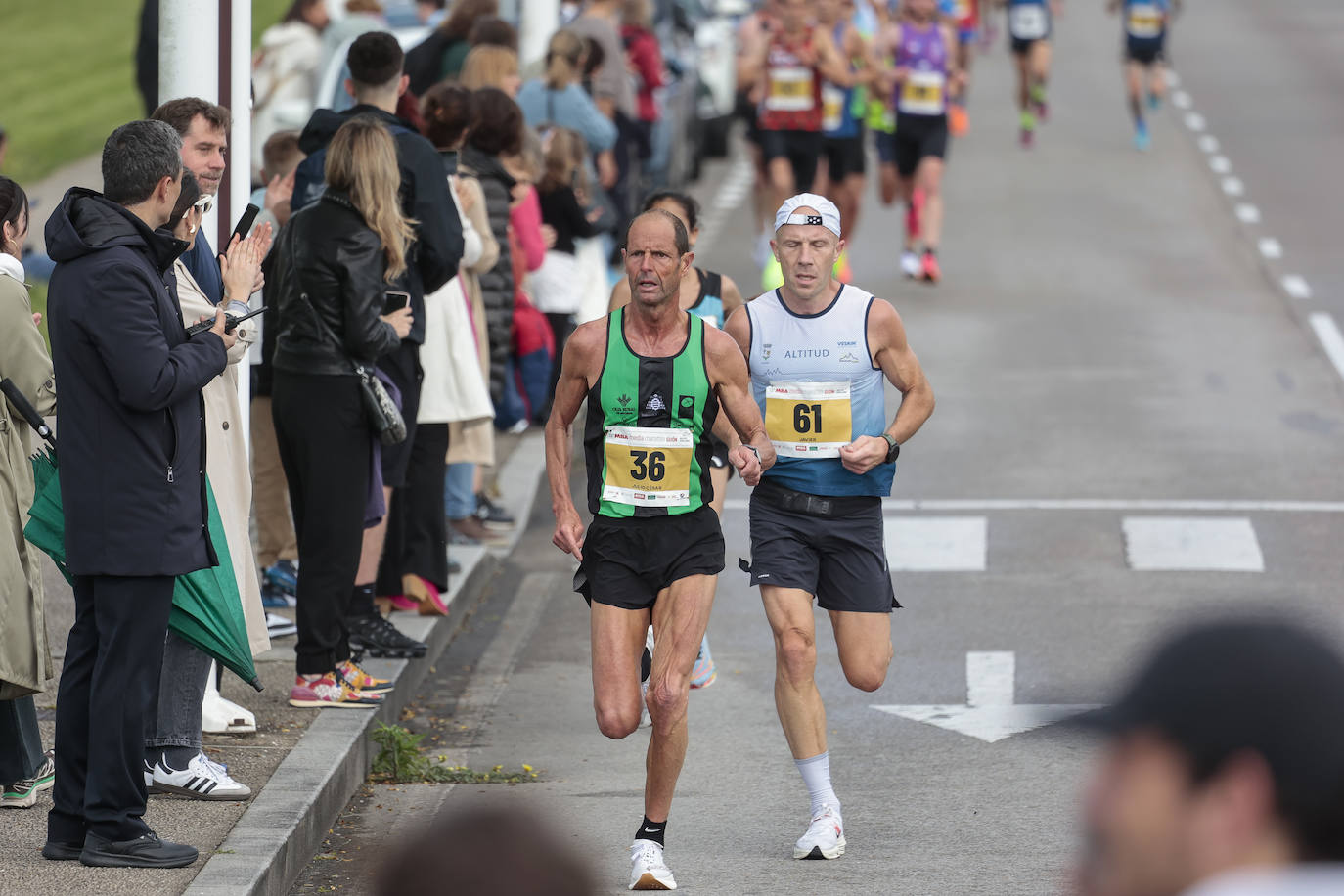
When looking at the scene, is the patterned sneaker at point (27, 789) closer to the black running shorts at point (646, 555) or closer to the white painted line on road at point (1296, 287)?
the black running shorts at point (646, 555)

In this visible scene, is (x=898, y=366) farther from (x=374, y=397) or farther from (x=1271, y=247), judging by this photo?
(x=1271, y=247)

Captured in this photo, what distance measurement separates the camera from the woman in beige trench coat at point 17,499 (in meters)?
6.31

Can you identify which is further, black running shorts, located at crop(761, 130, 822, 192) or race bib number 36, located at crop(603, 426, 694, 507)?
black running shorts, located at crop(761, 130, 822, 192)

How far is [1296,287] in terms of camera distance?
748 inches

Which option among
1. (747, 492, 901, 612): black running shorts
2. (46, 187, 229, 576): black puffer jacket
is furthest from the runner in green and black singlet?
(46, 187, 229, 576): black puffer jacket

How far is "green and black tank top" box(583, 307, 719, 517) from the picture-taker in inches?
256

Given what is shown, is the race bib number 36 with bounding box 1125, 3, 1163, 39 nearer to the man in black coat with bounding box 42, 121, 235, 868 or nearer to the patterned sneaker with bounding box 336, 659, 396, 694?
the patterned sneaker with bounding box 336, 659, 396, 694

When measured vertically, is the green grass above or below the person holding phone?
below

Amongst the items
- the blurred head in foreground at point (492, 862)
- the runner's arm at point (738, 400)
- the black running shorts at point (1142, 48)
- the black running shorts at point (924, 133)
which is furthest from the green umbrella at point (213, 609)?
the black running shorts at point (1142, 48)

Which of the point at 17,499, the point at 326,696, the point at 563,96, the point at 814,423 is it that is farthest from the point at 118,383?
the point at 563,96

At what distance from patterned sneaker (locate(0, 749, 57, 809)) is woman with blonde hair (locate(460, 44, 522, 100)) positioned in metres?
5.49

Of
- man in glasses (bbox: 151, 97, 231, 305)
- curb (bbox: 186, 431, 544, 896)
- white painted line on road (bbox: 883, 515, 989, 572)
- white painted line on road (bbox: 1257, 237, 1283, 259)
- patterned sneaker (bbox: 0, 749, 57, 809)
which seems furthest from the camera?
white painted line on road (bbox: 1257, 237, 1283, 259)

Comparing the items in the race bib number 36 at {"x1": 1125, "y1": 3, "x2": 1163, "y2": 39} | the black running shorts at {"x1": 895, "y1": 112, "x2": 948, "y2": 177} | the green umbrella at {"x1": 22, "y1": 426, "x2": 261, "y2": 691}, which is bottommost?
the race bib number 36 at {"x1": 1125, "y1": 3, "x2": 1163, "y2": 39}

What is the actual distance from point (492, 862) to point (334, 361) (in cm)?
622
